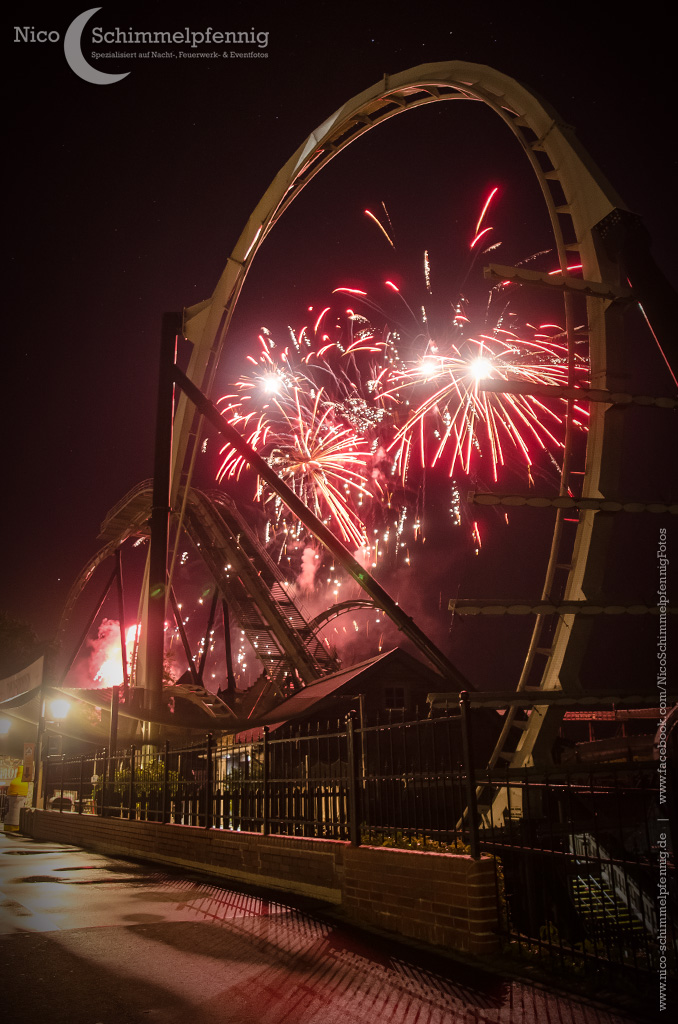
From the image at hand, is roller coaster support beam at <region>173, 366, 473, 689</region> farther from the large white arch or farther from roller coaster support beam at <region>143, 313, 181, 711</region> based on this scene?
the large white arch

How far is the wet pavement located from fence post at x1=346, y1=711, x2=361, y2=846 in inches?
33.4

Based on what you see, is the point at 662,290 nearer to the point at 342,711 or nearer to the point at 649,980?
the point at 649,980

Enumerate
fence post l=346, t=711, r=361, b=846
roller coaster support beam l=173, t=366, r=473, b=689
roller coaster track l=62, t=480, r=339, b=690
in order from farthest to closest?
1. roller coaster track l=62, t=480, r=339, b=690
2. roller coaster support beam l=173, t=366, r=473, b=689
3. fence post l=346, t=711, r=361, b=846

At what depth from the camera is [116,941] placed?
6.69 m

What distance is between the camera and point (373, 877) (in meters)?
7.43

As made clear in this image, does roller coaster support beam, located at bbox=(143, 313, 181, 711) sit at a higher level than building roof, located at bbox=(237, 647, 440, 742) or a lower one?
higher

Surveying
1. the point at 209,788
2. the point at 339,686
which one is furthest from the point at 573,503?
the point at 339,686

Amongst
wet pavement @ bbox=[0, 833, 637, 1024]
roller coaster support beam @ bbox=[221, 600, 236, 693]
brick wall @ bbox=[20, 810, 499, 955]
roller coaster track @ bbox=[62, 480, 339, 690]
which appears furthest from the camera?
roller coaster support beam @ bbox=[221, 600, 236, 693]

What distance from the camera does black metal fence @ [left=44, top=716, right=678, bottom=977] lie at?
19.5 feet

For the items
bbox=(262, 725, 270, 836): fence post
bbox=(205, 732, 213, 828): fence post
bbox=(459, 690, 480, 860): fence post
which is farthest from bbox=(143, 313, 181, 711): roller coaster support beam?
Result: bbox=(459, 690, 480, 860): fence post

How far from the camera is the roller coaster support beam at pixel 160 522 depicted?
15.8m

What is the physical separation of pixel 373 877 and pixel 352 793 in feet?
2.97

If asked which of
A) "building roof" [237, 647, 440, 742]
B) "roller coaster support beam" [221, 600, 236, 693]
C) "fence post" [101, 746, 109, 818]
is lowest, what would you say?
"fence post" [101, 746, 109, 818]

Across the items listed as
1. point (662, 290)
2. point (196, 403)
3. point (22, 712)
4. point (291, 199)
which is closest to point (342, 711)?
point (22, 712)
